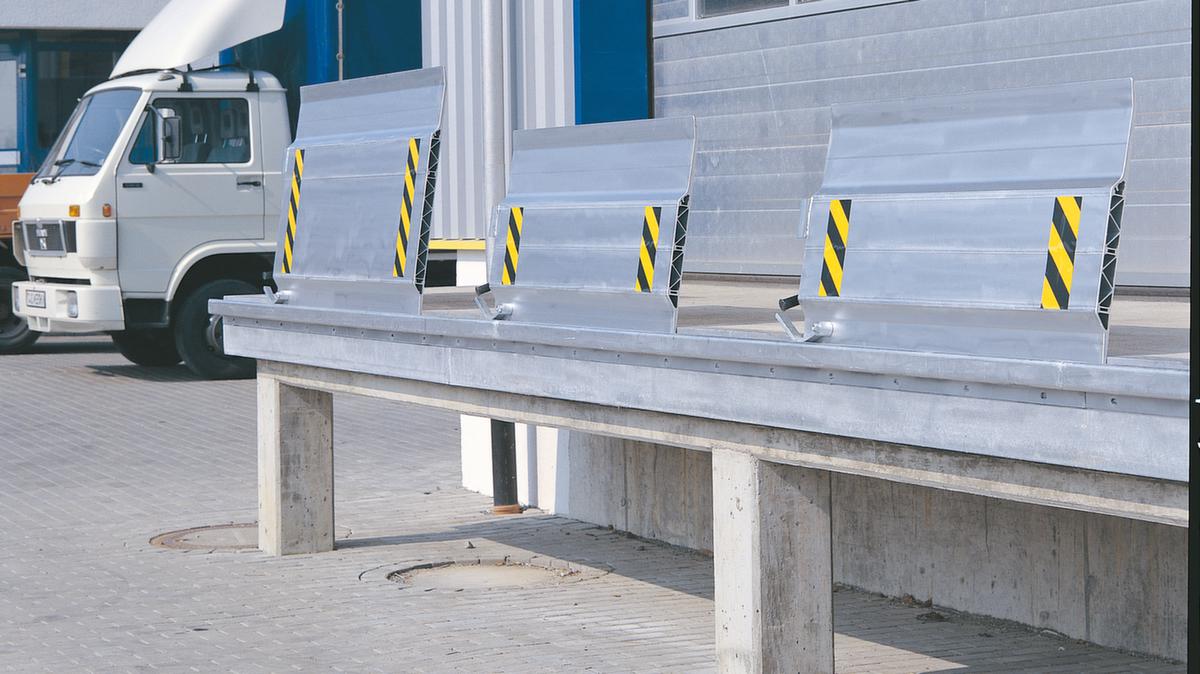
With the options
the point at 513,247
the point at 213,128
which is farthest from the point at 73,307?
the point at 513,247

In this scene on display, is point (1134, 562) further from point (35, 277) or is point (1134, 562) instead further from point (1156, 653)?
point (35, 277)

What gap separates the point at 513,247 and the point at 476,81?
20.4 ft

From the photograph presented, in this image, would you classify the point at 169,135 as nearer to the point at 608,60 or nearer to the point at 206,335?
the point at 206,335

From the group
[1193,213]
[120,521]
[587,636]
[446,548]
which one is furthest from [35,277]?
[1193,213]

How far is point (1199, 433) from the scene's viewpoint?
258 cm

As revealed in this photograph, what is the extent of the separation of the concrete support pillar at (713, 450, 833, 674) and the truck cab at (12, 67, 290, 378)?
10597 millimetres

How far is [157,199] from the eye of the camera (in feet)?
51.8

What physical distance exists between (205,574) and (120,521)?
1.64 meters

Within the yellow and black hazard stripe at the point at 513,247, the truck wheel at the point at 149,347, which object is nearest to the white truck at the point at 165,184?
the truck wheel at the point at 149,347

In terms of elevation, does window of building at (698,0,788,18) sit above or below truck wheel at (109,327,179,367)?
above

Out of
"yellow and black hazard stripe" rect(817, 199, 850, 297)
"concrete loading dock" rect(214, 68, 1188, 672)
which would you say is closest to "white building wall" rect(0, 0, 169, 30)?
"concrete loading dock" rect(214, 68, 1188, 672)

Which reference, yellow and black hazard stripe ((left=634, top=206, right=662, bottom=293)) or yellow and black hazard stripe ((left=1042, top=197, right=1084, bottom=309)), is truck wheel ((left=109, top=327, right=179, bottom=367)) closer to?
yellow and black hazard stripe ((left=634, top=206, right=662, bottom=293))

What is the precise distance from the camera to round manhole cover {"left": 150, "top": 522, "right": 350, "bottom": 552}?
28.3ft

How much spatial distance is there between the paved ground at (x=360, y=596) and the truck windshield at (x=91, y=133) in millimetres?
4419
